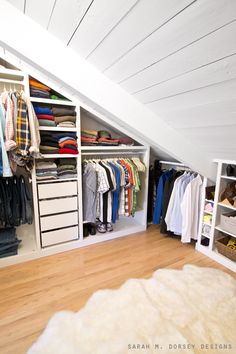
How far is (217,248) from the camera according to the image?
2.18 metres

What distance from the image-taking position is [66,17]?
0.94 metres

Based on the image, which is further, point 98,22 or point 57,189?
point 57,189

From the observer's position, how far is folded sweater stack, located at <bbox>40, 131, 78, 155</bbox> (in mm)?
1980

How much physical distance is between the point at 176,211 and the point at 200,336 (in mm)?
1280

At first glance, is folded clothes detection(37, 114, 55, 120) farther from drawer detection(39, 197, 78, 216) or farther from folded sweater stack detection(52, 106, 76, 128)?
drawer detection(39, 197, 78, 216)

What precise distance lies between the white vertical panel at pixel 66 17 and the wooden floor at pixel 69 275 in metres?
1.91

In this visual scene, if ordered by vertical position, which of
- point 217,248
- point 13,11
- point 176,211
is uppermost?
point 13,11

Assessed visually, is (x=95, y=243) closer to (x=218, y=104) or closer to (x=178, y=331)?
(x=178, y=331)

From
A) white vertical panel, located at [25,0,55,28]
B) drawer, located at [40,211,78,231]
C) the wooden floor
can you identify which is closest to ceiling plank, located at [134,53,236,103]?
white vertical panel, located at [25,0,55,28]

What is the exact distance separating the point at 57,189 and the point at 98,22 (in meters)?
1.58

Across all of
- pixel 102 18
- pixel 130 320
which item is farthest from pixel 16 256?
pixel 102 18

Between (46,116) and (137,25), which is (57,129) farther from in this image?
(137,25)

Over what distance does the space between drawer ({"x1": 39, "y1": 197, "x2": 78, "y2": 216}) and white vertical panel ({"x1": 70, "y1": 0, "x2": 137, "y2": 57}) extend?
4.86ft

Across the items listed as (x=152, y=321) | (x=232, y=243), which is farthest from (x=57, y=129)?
(x=232, y=243)
